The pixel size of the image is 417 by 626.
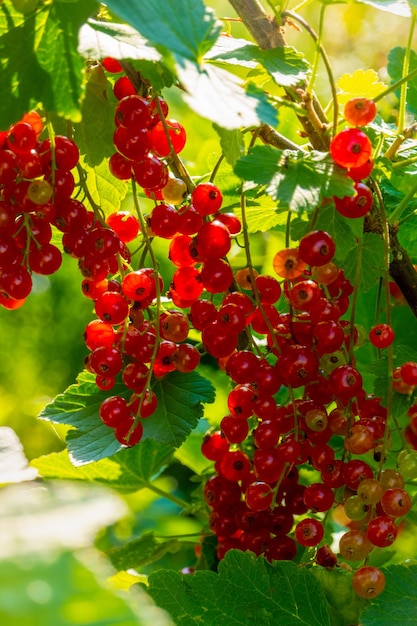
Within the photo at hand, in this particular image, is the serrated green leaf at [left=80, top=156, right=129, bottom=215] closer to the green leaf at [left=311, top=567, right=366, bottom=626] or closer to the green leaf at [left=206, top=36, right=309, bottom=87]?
the green leaf at [left=206, top=36, right=309, bottom=87]

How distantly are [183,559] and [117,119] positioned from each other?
693mm

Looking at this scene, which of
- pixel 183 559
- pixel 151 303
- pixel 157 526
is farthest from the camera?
pixel 157 526

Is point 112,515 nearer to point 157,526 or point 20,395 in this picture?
point 157,526

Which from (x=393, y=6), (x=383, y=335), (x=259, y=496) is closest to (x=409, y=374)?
(x=383, y=335)

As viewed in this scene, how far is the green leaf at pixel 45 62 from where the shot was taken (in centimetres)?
44

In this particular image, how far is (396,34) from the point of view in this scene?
2846 millimetres

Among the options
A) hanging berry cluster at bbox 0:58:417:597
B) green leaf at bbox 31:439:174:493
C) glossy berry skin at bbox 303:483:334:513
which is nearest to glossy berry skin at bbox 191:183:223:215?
hanging berry cluster at bbox 0:58:417:597

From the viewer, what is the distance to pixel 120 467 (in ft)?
2.91

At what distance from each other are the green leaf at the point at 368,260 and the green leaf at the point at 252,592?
0.69 feet

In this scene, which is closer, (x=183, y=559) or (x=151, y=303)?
(x=151, y=303)

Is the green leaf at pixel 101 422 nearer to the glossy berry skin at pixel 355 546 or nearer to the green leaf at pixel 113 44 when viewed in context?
the glossy berry skin at pixel 355 546

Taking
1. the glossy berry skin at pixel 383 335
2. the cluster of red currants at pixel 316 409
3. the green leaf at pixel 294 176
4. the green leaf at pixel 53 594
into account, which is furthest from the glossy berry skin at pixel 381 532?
the green leaf at pixel 53 594

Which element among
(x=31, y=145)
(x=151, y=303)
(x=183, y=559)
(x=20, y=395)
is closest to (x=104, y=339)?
(x=151, y=303)

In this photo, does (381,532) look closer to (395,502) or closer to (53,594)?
(395,502)
